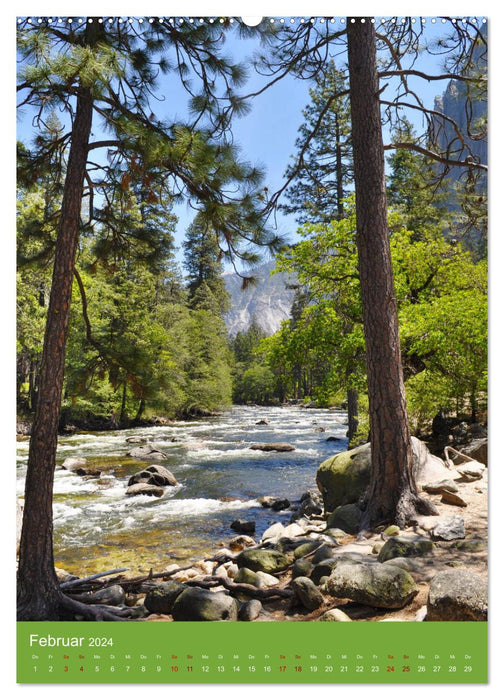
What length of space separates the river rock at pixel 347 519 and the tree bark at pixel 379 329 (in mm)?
465

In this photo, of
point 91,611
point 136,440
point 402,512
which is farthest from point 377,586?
point 136,440

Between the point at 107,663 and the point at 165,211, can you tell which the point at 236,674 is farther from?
the point at 165,211

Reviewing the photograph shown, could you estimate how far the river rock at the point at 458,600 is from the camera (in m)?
1.92

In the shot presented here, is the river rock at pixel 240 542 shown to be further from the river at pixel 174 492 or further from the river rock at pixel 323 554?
the river rock at pixel 323 554

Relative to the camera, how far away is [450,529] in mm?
3053

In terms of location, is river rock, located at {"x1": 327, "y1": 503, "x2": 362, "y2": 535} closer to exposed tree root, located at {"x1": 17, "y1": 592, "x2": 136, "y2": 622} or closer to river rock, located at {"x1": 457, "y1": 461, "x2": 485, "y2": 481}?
river rock, located at {"x1": 457, "y1": 461, "x2": 485, "y2": 481}

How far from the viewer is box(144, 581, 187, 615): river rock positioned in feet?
8.97

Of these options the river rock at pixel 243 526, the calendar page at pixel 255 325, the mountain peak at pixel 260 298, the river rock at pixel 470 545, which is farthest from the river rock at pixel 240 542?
the river rock at pixel 470 545

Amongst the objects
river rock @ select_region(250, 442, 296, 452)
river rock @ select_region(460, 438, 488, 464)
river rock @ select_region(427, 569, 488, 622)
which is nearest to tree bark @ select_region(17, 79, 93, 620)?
river rock @ select_region(427, 569, 488, 622)

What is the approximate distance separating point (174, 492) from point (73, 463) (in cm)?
272

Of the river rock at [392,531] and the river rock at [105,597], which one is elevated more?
→ the river rock at [392,531]

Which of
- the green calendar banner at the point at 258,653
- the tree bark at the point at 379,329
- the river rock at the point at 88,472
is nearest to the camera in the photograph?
the green calendar banner at the point at 258,653
